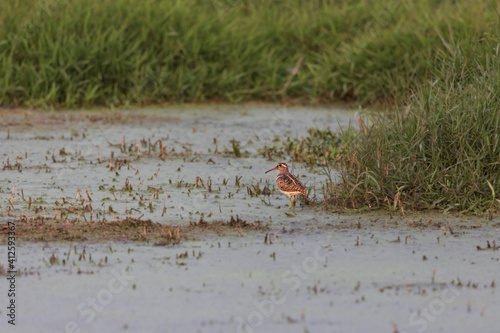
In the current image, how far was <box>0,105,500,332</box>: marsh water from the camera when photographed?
489cm

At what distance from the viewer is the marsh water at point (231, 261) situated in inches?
192

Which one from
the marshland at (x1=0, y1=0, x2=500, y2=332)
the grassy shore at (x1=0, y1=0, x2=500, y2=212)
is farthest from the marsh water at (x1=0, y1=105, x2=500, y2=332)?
the grassy shore at (x1=0, y1=0, x2=500, y2=212)

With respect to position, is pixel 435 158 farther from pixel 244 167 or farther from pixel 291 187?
pixel 244 167

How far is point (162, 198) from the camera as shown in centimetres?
782

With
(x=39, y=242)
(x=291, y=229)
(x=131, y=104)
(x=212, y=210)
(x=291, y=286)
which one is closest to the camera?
(x=291, y=286)

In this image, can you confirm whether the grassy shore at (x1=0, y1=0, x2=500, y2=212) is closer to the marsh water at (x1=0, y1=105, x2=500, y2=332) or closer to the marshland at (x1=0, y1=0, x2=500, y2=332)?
the marshland at (x1=0, y1=0, x2=500, y2=332)

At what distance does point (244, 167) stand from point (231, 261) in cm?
350

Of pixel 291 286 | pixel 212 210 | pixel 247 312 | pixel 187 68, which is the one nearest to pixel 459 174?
pixel 212 210

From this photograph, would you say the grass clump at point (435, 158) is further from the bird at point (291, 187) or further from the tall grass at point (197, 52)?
the tall grass at point (197, 52)

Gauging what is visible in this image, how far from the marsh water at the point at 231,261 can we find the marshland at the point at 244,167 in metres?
0.02

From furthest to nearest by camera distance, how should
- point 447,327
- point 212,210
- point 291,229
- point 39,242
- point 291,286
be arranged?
point 212,210 < point 291,229 < point 39,242 < point 291,286 < point 447,327

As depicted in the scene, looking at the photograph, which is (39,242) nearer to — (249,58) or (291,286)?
(291,286)

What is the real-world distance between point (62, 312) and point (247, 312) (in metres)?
0.90

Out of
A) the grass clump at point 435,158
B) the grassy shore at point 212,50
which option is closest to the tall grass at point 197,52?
the grassy shore at point 212,50
